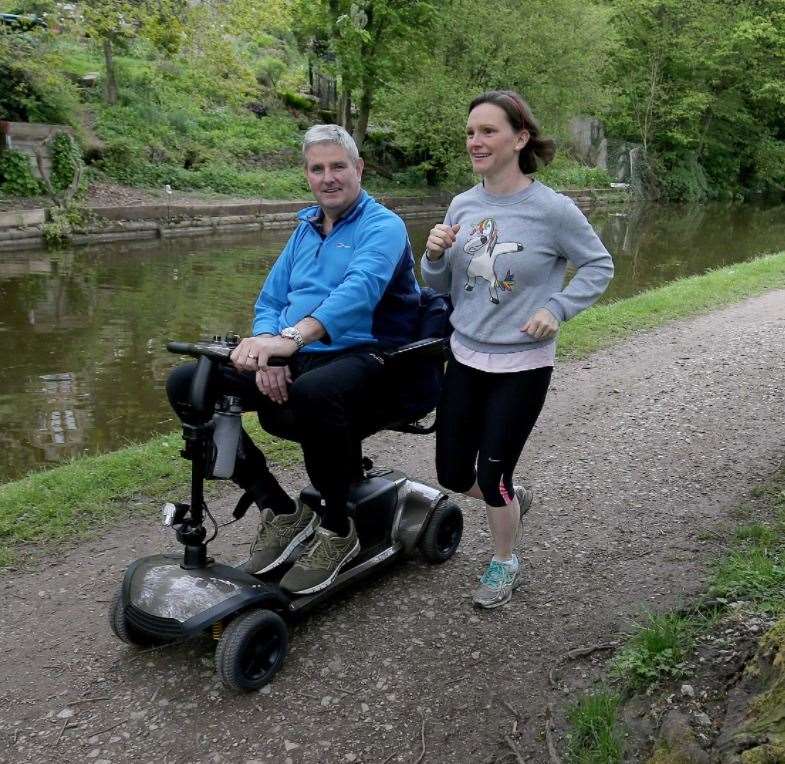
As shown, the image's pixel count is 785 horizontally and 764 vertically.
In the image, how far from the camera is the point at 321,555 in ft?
10.5

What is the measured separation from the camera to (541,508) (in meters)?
4.34

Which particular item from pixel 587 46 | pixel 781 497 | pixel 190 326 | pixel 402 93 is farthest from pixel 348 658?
pixel 587 46

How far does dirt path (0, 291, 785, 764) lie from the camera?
2641 mm

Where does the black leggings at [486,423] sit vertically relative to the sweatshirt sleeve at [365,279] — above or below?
below

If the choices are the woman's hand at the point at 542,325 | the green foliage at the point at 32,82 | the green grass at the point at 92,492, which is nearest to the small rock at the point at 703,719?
the woman's hand at the point at 542,325

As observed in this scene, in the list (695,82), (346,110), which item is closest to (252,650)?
(346,110)

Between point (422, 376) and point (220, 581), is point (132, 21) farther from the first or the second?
point (220, 581)

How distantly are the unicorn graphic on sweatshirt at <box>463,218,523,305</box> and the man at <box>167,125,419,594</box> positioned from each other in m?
0.31

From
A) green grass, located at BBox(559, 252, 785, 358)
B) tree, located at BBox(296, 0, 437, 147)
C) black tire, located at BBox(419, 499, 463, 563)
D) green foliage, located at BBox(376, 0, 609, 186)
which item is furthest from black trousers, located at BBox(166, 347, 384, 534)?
green foliage, located at BBox(376, 0, 609, 186)

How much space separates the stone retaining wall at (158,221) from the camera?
14.9m

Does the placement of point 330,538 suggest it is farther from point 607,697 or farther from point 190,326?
point 190,326

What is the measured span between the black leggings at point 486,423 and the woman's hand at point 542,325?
0.61 ft

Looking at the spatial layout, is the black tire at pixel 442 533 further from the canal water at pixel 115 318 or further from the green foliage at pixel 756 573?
the canal water at pixel 115 318

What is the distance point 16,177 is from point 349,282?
1548 centimetres
